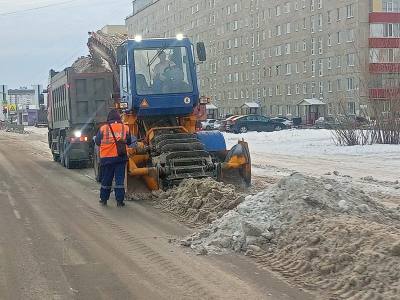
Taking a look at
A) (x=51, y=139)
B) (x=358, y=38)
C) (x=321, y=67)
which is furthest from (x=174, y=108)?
(x=321, y=67)

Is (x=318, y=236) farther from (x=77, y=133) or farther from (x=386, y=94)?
(x=386, y=94)

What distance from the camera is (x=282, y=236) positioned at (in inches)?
284

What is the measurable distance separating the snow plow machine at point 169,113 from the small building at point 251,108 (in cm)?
6890

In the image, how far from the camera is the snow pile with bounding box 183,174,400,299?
5.60 metres

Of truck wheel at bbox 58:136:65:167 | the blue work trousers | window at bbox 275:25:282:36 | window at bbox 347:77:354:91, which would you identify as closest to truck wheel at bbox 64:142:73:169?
truck wheel at bbox 58:136:65:167

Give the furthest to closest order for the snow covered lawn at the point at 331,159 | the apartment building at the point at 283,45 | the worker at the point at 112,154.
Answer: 1. the apartment building at the point at 283,45
2. the snow covered lawn at the point at 331,159
3. the worker at the point at 112,154

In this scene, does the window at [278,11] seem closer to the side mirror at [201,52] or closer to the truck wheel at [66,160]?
the truck wheel at [66,160]

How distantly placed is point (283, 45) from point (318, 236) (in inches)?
2892

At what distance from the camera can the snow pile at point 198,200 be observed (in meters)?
9.13

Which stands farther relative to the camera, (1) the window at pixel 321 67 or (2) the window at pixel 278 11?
(2) the window at pixel 278 11

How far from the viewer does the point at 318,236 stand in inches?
262

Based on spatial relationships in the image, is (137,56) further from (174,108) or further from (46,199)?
(46,199)

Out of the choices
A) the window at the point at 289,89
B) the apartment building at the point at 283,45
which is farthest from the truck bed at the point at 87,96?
the window at the point at 289,89

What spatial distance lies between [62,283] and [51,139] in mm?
17944
